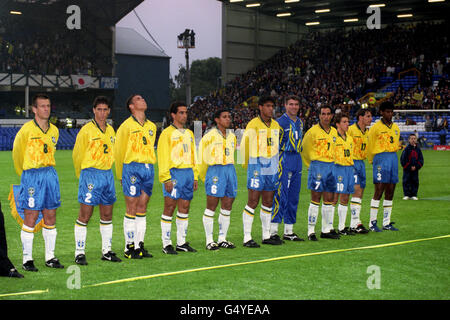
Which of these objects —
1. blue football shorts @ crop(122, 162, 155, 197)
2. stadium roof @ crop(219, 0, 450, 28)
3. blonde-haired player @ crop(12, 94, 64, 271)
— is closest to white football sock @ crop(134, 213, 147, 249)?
blue football shorts @ crop(122, 162, 155, 197)

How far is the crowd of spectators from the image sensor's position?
45.2m

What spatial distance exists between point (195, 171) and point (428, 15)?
51345 mm

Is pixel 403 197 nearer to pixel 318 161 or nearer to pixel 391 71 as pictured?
pixel 318 161

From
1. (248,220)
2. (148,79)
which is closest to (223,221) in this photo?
(248,220)

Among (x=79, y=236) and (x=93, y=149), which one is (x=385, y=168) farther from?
(x=79, y=236)

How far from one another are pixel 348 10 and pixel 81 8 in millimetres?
23908

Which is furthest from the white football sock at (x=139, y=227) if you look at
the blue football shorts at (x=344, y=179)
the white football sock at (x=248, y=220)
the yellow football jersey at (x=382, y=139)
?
the yellow football jersey at (x=382, y=139)

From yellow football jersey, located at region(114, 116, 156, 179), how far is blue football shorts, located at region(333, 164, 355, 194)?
141 inches

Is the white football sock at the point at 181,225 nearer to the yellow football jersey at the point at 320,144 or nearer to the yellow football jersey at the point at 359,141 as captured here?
the yellow football jersey at the point at 320,144

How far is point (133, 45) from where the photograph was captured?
64.1m

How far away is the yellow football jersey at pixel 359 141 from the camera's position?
11.2m

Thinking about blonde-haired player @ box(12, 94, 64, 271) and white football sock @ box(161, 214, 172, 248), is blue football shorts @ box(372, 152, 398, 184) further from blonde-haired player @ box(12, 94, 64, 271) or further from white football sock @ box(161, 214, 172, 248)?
blonde-haired player @ box(12, 94, 64, 271)

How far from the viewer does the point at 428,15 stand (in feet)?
178

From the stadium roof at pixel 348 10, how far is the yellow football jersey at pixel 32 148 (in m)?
43.1
